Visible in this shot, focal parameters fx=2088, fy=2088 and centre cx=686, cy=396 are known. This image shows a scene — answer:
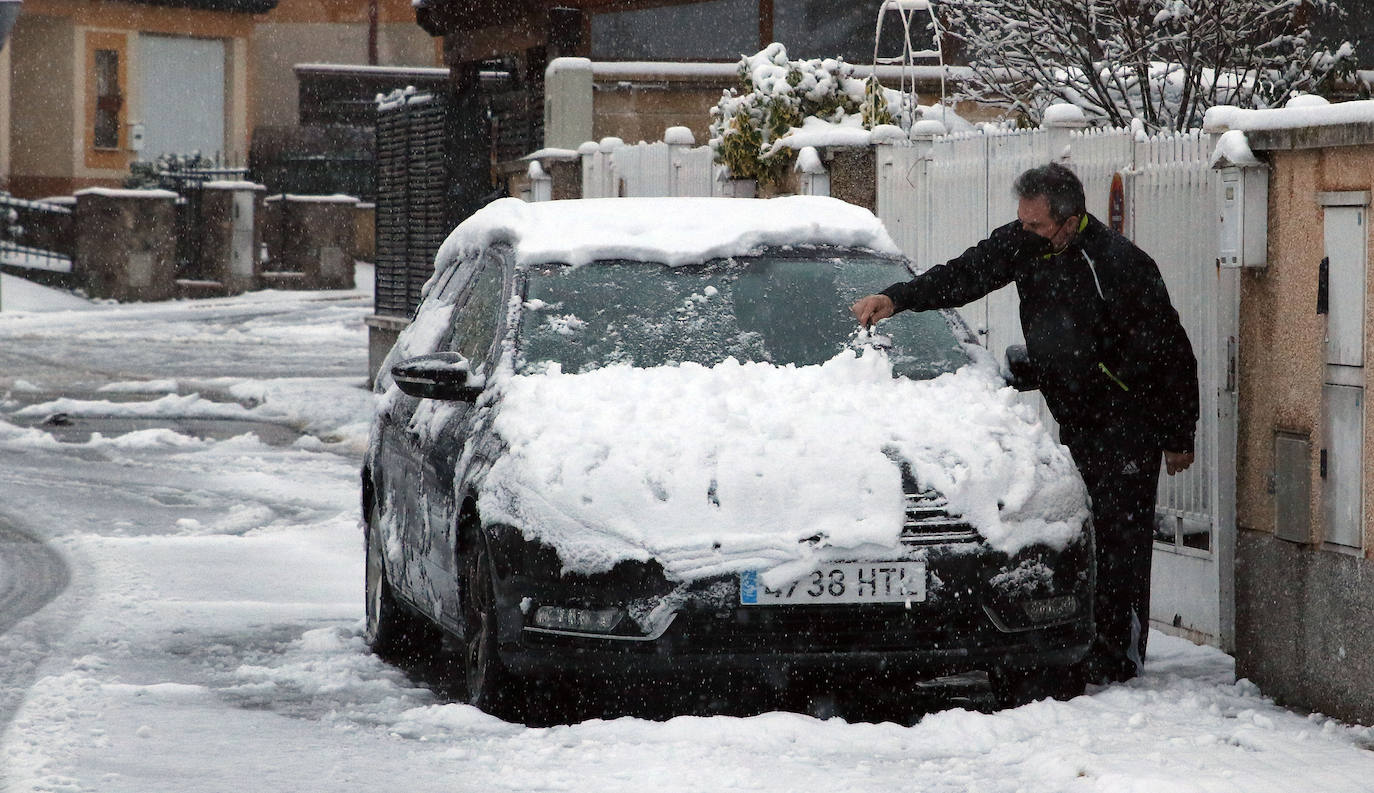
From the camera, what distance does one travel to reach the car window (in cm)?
701

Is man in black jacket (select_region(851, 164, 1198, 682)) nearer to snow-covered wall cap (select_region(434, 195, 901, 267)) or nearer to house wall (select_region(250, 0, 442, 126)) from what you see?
snow-covered wall cap (select_region(434, 195, 901, 267))

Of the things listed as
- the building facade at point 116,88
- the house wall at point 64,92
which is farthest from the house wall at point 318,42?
the house wall at point 64,92

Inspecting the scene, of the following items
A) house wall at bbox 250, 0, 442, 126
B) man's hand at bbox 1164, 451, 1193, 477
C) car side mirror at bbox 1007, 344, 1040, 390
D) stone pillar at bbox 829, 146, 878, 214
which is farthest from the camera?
house wall at bbox 250, 0, 442, 126

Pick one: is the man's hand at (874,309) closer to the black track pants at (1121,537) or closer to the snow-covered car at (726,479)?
the snow-covered car at (726,479)

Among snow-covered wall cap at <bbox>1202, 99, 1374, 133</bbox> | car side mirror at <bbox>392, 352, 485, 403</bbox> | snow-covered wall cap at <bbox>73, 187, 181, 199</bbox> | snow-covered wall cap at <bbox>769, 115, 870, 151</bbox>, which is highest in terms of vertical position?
snow-covered wall cap at <bbox>73, 187, 181, 199</bbox>

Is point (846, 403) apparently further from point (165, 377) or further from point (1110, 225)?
point (165, 377)

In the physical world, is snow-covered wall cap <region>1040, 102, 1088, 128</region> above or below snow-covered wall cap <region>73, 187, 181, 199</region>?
below

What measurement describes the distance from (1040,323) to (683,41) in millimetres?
12849

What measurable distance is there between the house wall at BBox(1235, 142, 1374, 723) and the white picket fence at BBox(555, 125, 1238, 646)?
0.35 m

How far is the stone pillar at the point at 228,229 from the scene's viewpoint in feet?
137

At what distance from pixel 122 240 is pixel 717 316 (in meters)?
34.5

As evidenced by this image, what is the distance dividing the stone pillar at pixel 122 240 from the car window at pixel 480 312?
1312 inches

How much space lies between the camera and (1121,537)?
22.5 ft

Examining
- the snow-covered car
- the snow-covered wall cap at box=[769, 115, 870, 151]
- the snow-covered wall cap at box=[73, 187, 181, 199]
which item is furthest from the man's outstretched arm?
the snow-covered wall cap at box=[73, 187, 181, 199]
